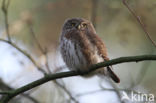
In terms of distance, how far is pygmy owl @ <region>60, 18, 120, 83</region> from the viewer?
187 inches

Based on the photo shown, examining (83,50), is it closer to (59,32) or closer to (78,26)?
(78,26)

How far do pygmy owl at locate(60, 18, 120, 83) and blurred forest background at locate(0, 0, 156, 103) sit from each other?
25.7 inches

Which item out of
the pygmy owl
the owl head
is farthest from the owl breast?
the owl head

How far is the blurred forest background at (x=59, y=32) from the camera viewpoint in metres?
5.82

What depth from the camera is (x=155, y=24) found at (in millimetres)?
5918

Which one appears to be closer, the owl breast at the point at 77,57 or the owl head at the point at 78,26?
the owl breast at the point at 77,57

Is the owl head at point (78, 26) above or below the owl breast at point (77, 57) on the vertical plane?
above

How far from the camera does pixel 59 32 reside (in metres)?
7.59

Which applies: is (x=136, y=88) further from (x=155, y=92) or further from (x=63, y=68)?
(x=63, y=68)

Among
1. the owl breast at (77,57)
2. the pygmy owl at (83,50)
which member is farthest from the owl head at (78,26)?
the owl breast at (77,57)

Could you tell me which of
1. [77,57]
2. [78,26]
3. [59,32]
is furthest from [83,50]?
[59,32]

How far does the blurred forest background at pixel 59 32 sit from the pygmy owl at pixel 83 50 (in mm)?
653

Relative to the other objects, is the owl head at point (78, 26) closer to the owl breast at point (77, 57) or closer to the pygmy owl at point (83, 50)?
the pygmy owl at point (83, 50)

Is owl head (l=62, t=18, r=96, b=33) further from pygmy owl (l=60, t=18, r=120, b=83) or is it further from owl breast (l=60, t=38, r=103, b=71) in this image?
owl breast (l=60, t=38, r=103, b=71)
